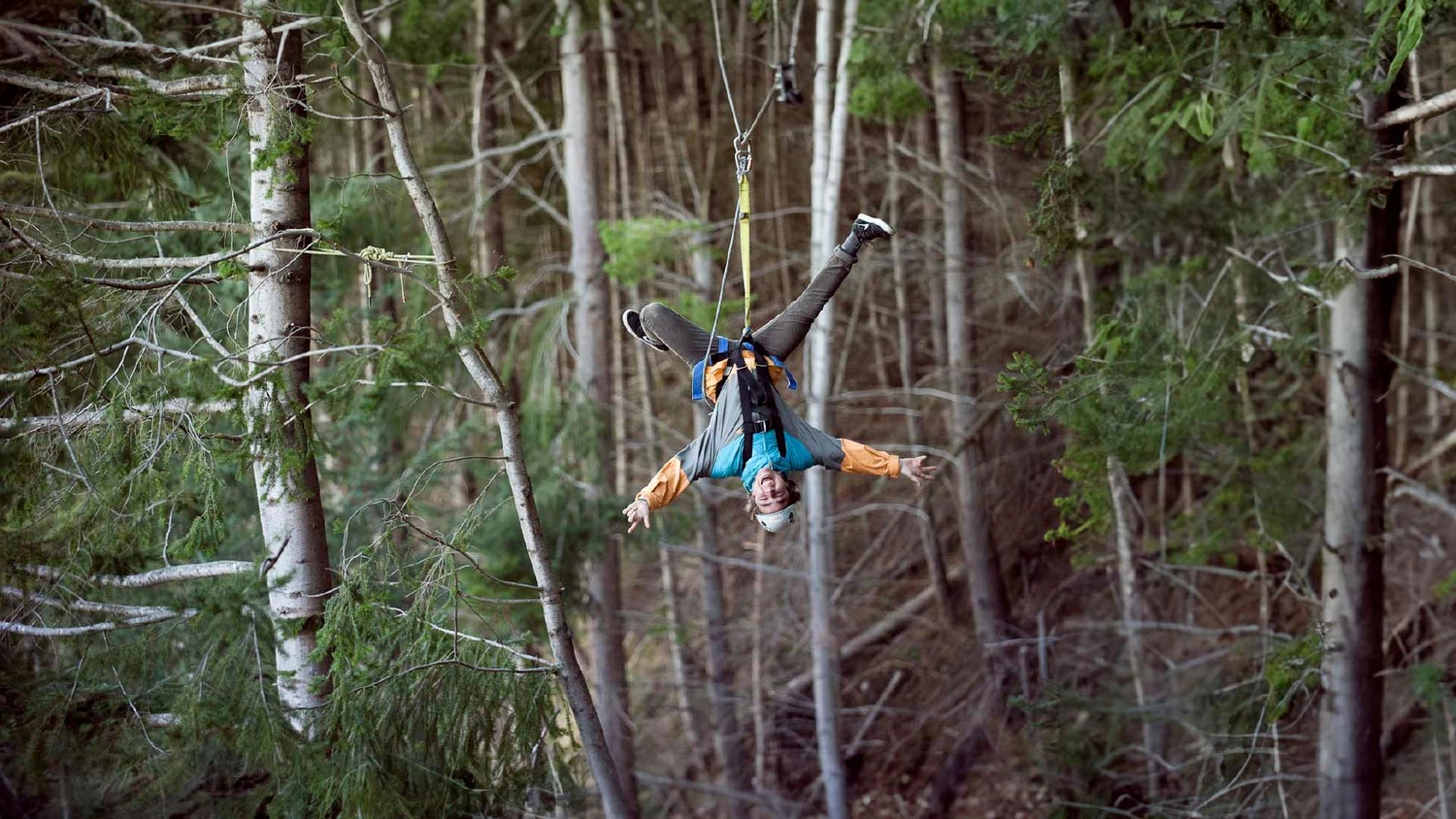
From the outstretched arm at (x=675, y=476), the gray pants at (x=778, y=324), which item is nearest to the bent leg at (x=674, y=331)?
the gray pants at (x=778, y=324)

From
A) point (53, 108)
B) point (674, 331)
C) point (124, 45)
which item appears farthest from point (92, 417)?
point (674, 331)

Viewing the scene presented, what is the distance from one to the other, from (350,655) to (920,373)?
1159 cm

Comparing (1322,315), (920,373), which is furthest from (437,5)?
(1322,315)

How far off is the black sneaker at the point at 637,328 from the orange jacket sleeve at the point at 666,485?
2.98 feet

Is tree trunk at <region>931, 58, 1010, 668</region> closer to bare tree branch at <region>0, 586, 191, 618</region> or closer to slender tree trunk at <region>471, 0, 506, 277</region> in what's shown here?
slender tree trunk at <region>471, 0, 506, 277</region>

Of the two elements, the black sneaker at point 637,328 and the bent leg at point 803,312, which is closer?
the bent leg at point 803,312

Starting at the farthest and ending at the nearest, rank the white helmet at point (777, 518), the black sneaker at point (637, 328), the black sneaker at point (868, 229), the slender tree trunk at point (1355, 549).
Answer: the slender tree trunk at point (1355, 549) → the black sneaker at point (637, 328) → the black sneaker at point (868, 229) → the white helmet at point (777, 518)

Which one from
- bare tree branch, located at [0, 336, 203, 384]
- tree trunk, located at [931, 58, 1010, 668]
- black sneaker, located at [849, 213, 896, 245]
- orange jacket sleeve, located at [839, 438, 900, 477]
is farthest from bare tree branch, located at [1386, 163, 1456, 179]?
bare tree branch, located at [0, 336, 203, 384]

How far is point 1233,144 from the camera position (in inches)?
439

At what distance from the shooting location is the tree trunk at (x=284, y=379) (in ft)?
19.0

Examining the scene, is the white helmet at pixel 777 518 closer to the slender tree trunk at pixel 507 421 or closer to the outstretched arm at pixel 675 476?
the outstretched arm at pixel 675 476

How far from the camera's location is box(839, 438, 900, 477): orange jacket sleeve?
5699 millimetres

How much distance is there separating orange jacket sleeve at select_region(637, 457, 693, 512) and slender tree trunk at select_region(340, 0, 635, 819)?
→ 0.74 meters

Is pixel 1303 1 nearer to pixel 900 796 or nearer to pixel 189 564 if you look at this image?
pixel 189 564
